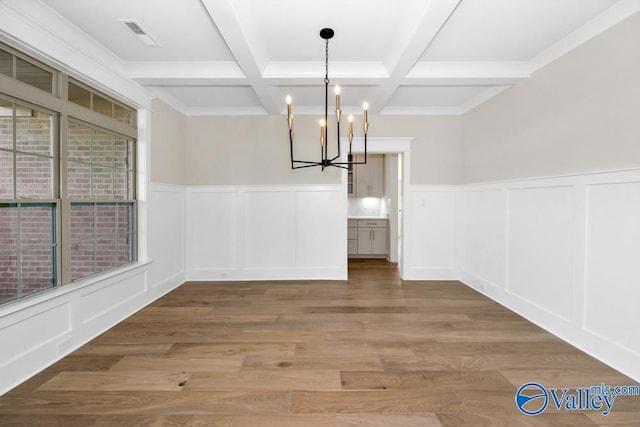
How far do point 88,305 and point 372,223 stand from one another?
5160 millimetres

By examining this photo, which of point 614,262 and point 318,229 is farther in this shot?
point 318,229

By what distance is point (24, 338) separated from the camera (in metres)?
2.15

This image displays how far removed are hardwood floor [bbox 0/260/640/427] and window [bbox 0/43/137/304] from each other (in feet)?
2.41

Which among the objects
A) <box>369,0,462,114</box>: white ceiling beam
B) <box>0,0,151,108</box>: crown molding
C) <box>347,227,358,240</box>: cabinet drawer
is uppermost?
<box>369,0,462,114</box>: white ceiling beam

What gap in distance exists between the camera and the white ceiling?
237 centimetres

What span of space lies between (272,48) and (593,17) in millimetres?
2687

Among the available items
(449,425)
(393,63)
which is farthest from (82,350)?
(393,63)

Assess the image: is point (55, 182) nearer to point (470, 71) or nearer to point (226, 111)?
point (226, 111)

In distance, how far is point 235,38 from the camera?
102 inches

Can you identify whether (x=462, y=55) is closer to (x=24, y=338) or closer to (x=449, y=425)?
(x=449, y=425)

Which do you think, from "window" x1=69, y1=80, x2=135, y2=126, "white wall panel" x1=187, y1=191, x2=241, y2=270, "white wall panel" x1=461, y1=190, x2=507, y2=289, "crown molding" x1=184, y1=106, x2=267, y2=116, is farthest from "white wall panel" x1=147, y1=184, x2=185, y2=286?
"white wall panel" x1=461, y1=190, x2=507, y2=289

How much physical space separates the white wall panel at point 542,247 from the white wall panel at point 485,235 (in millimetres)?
154

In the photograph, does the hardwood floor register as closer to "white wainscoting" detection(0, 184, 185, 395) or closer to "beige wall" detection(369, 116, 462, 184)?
"white wainscoting" detection(0, 184, 185, 395)

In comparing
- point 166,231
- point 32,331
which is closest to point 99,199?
point 166,231
